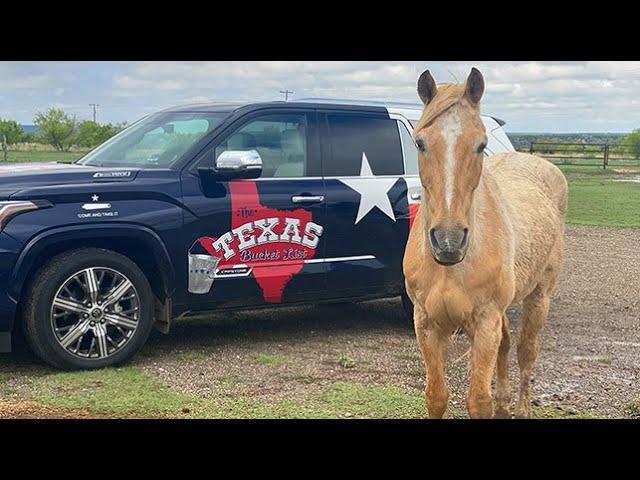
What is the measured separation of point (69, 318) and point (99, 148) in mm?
1907

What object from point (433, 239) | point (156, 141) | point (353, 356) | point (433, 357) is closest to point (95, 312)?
point (156, 141)

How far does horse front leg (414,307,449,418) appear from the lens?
3912 mm

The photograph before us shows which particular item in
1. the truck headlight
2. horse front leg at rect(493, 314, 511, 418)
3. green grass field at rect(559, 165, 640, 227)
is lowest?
green grass field at rect(559, 165, 640, 227)

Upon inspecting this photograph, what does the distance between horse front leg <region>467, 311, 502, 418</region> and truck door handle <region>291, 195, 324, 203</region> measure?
2721 millimetres

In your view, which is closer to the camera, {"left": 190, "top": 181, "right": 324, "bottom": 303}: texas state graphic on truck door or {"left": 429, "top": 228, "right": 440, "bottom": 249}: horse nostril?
{"left": 429, "top": 228, "right": 440, "bottom": 249}: horse nostril

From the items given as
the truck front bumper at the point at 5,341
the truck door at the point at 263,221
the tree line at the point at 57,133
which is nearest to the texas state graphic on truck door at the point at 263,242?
the truck door at the point at 263,221

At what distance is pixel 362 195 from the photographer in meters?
6.60

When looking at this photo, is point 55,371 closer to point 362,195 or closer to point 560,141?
point 362,195

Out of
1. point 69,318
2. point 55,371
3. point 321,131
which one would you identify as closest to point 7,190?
point 69,318

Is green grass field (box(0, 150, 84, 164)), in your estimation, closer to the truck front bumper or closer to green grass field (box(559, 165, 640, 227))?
the truck front bumper

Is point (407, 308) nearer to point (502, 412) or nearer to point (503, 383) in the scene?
point (503, 383)

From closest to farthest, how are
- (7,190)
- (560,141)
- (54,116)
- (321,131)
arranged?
(7,190) < (321,131) < (54,116) < (560,141)

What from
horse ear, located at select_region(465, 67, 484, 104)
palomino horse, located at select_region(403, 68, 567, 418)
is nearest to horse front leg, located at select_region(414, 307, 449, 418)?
palomino horse, located at select_region(403, 68, 567, 418)

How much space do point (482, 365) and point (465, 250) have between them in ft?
2.53
